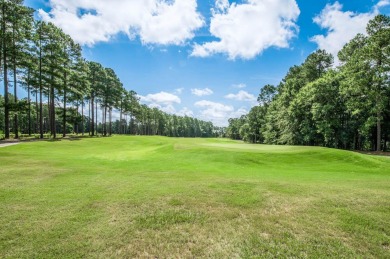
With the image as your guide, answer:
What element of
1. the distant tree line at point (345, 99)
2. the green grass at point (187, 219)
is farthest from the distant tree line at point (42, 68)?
the distant tree line at point (345, 99)

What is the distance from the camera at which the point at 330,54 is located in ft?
157

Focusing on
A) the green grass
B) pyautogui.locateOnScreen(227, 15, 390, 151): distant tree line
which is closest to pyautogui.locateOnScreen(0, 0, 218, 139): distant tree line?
the green grass

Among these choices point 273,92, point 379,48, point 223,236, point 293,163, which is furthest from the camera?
point 273,92

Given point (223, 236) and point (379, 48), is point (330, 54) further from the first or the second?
point (223, 236)

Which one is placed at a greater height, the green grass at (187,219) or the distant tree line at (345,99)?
the distant tree line at (345,99)

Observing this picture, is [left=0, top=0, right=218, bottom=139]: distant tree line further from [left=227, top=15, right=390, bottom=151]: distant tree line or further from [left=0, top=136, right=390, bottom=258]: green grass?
[left=227, top=15, right=390, bottom=151]: distant tree line

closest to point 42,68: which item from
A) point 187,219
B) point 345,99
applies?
point 187,219

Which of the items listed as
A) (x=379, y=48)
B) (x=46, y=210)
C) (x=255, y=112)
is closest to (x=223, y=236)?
(x=46, y=210)

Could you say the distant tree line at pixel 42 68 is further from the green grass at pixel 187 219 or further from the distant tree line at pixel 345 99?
the distant tree line at pixel 345 99

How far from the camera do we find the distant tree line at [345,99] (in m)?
30.2

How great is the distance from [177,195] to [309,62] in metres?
53.1

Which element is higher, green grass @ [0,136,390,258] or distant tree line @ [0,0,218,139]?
distant tree line @ [0,0,218,139]

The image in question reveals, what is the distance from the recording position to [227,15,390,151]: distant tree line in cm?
3022

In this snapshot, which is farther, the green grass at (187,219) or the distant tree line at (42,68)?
the distant tree line at (42,68)
